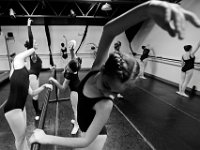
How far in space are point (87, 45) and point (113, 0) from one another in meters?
3.69

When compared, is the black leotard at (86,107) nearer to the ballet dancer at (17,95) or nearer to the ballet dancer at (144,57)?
the ballet dancer at (17,95)

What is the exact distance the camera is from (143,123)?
11.1ft

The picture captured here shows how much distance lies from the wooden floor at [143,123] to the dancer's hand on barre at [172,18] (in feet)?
7.60

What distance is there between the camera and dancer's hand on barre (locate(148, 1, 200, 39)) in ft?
1.50

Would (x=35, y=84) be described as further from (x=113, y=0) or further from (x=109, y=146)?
(x=113, y=0)

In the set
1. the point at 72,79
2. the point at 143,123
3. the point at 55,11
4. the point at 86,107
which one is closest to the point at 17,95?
→ the point at 72,79

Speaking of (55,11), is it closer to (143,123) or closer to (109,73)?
(143,123)

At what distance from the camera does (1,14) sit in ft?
23.8

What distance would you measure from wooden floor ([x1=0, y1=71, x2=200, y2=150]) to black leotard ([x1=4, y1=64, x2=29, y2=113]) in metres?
1.29

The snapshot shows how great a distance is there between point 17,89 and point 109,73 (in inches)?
54.4

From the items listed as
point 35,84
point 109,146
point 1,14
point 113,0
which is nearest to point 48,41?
point 1,14

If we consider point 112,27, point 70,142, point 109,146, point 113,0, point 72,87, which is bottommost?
point 109,146

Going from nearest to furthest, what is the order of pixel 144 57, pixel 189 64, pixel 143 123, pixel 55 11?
1. pixel 143 123
2. pixel 189 64
3. pixel 144 57
4. pixel 55 11

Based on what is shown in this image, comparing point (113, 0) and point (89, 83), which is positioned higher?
point (113, 0)
